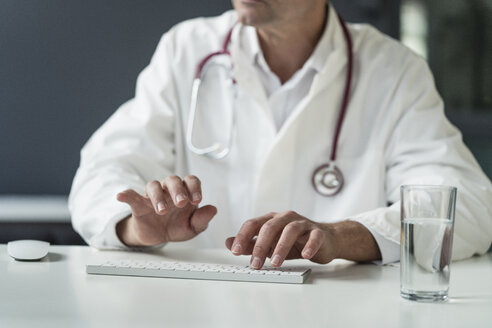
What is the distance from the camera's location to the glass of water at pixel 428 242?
2.94 feet

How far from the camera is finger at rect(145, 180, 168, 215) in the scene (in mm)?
1129

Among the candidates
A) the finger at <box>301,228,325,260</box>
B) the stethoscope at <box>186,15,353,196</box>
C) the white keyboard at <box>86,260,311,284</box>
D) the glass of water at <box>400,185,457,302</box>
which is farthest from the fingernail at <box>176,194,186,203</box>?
the stethoscope at <box>186,15,353,196</box>

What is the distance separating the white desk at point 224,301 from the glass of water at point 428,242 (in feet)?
0.08

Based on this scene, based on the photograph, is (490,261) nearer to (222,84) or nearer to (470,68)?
(222,84)

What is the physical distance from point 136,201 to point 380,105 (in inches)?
30.3

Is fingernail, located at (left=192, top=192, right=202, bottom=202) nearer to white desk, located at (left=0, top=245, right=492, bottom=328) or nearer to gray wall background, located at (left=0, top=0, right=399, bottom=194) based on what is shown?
white desk, located at (left=0, top=245, right=492, bottom=328)

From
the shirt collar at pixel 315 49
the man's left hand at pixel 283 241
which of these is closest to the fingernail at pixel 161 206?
the man's left hand at pixel 283 241

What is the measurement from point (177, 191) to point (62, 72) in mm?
1674

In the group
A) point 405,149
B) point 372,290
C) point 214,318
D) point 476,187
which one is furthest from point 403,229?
point 405,149

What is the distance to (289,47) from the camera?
179 cm

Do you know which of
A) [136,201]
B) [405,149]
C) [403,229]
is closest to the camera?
[403,229]

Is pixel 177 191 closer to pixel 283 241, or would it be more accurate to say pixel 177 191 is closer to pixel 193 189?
pixel 193 189

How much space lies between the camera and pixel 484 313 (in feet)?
2.78

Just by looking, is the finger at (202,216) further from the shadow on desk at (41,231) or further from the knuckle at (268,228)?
the shadow on desk at (41,231)
